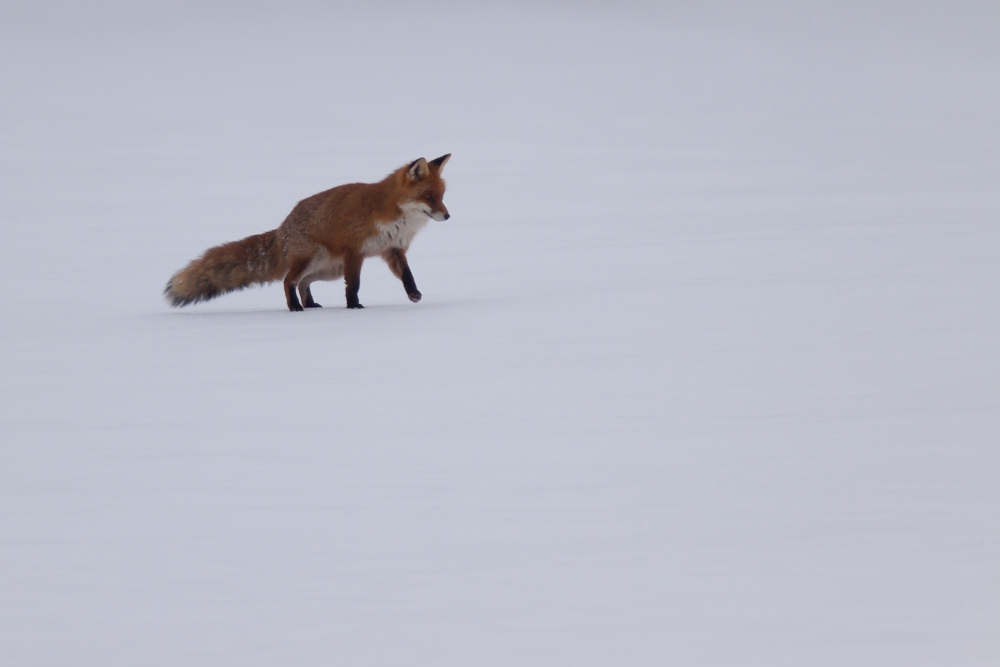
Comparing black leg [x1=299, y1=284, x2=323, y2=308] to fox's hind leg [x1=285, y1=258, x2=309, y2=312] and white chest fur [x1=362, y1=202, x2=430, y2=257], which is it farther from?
white chest fur [x1=362, y1=202, x2=430, y2=257]

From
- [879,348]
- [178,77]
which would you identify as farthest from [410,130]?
[879,348]

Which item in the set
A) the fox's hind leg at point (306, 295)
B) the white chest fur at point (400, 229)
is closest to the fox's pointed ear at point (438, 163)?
the white chest fur at point (400, 229)

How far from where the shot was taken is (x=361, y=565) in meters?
3.50

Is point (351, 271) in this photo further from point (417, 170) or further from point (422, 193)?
point (417, 170)

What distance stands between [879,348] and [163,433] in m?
3.60

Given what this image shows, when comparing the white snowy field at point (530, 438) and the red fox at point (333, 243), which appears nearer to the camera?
the white snowy field at point (530, 438)

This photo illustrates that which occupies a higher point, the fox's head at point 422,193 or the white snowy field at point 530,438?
the fox's head at point 422,193

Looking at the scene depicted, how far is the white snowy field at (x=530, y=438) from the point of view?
316 centimetres

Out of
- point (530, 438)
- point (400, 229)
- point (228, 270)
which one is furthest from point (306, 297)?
point (530, 438)

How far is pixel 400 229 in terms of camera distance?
8.01 metres

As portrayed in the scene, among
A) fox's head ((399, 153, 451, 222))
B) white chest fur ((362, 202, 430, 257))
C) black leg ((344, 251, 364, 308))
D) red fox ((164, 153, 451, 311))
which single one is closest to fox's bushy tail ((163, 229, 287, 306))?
red fox ((164, 153, 451, 311))

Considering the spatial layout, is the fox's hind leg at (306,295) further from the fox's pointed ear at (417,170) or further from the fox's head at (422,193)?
the fox's pointed ear at (417,170)

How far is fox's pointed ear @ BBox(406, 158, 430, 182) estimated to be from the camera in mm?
7828

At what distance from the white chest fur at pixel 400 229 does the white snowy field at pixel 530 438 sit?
526 millimetres
